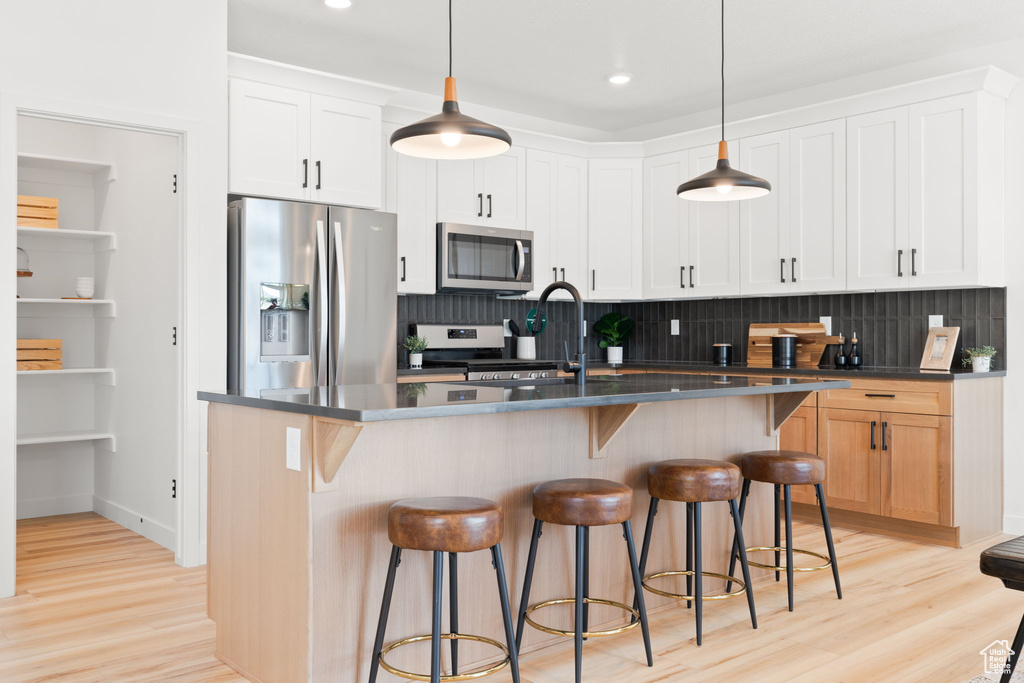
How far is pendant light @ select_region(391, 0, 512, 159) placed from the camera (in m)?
2.54

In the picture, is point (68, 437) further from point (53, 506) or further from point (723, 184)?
point (723, 184)

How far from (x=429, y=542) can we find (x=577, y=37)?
127 inches

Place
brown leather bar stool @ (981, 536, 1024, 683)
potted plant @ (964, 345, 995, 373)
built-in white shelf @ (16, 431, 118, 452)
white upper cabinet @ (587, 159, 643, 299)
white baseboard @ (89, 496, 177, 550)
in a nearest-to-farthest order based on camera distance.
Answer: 1. brown leather bar stool @ (981, 536, 1024, 683)
2. white baseboard @ (89, 496, 177, 550)
3. potted plant @ (964, 345, 995, 373)
4. built-in white shelf @ (16, 431, 118, 452)
5. white upper cabinet @ (587, 159, 643, 299)

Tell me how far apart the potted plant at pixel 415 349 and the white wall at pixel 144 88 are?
151 cm

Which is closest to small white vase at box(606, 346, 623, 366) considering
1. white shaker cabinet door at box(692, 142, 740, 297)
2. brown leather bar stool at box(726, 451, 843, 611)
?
white shaker cabinet door at box(692, 142, 740, 297)

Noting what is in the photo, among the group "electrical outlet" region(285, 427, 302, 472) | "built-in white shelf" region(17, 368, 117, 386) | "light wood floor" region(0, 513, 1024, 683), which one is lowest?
"light wood floor" region(0, 513, 1024, 683)

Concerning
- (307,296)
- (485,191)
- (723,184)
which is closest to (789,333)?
(485,191)

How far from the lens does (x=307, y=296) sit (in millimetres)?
4145

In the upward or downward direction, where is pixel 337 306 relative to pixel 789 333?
upward

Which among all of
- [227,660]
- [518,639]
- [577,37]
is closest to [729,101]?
[577,37]

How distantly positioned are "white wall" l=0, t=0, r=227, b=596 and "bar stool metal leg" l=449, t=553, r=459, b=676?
1.91m

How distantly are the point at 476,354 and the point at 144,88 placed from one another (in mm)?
2801

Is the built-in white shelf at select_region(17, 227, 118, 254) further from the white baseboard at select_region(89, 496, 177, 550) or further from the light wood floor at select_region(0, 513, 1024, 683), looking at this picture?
the light wood floor at select_region(0, 513, 1024, 683)

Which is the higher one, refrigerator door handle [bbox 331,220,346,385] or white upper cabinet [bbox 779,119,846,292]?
white upper cabinet [bbox 779,119,846,292]
